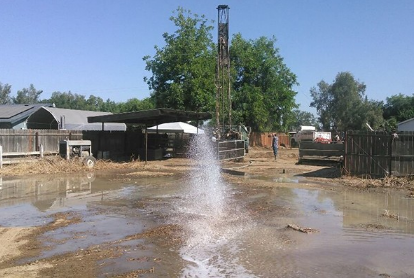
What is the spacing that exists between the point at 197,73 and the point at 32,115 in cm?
1670

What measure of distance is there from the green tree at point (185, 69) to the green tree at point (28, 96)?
2476 inches

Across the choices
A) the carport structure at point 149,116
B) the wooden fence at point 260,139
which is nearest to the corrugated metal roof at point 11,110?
the carport structure at point 149,116

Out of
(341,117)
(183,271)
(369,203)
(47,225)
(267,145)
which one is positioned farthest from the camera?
(341,117)

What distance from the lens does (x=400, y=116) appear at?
71.1m

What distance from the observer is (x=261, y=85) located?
55812 millimetres

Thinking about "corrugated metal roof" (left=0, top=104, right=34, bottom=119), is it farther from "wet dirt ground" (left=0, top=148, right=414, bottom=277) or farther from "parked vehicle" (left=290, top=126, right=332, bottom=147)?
"parked vehicle" (left=290, top=126, right=332, bottom=147)

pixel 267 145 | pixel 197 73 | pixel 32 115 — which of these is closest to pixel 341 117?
pixel 267 145

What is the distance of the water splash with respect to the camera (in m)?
6.08

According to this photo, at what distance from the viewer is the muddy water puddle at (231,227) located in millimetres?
6176

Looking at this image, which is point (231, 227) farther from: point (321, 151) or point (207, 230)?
point (321, 151)

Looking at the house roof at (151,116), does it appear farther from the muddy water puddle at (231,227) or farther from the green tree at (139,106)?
the green tree at (139,106)

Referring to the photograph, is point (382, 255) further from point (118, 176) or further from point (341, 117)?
point (341, 117)

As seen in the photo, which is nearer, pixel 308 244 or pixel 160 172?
pixel 308 244

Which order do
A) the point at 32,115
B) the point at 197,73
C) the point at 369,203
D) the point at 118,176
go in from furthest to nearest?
Result: the point at 197,73, the point at 32,115, the point at 118,176, the point at 369,203
